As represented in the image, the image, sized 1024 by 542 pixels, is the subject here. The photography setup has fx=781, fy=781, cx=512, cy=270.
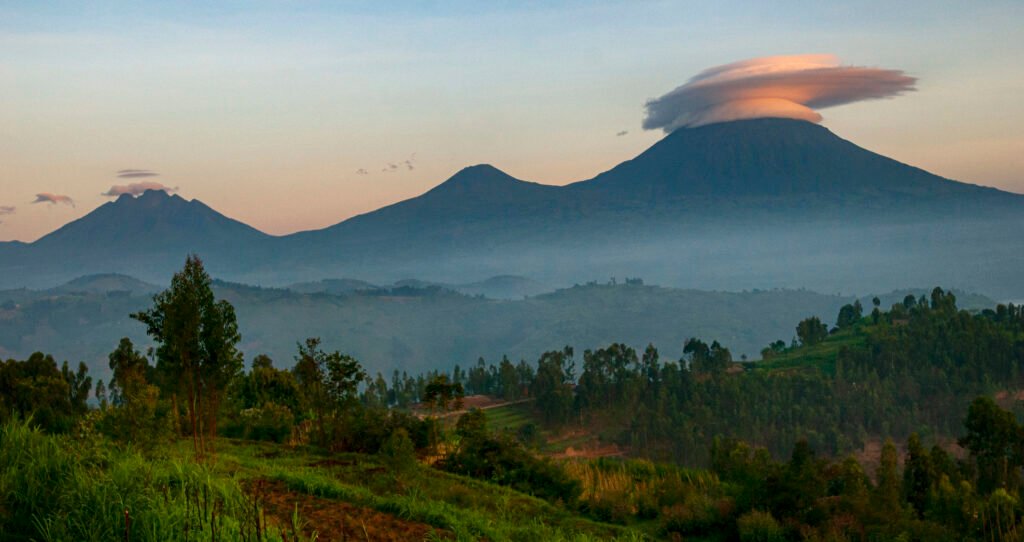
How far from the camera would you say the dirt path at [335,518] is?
8969mm

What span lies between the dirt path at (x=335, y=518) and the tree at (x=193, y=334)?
6506 mm

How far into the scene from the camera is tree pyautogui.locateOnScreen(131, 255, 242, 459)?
1642cm

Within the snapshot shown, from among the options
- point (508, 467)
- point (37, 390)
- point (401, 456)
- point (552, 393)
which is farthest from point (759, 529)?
point (552, 393)

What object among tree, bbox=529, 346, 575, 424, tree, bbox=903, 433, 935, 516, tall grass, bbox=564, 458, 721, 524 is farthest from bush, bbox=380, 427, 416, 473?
tree, bbox=529, 346, 575, 424

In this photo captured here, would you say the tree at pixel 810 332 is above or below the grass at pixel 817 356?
above

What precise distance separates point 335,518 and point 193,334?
8533 mm

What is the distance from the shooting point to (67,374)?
3478cm

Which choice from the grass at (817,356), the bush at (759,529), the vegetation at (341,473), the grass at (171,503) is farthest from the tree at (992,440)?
the grass at (817,356)

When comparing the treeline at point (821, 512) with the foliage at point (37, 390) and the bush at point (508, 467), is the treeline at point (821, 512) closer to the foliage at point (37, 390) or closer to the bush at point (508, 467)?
the bush at point (508, 467)

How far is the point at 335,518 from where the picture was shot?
9.68m

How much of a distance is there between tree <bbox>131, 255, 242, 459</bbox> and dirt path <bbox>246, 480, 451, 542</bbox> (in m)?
6.51

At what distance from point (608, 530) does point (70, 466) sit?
11.5 metres

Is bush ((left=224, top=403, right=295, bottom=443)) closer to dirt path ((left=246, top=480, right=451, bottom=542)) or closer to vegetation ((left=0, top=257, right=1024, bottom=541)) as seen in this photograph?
vegetation ((left=0, top=257, right=1024, bottom=541))

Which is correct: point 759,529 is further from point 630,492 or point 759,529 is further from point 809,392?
point 809,392
